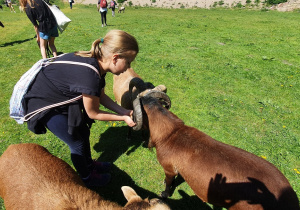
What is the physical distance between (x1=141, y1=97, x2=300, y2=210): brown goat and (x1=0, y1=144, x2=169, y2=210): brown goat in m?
1.00

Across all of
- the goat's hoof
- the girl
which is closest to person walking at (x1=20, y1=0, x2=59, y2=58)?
the girl

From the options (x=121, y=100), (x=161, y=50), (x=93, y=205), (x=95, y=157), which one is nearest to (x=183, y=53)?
(x=161, y=50)

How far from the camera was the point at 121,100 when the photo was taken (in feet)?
17.0

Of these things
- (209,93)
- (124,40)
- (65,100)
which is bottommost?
(209,93)

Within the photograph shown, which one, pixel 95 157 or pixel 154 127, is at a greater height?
pixel 154 127

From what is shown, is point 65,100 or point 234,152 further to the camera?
point 234,152

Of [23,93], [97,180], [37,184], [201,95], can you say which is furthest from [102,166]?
[201,95]

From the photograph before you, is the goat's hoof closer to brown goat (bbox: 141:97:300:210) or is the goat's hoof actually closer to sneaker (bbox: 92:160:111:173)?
brown goat (bbox: 141:97:300:210)

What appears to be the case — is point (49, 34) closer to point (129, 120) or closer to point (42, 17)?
point (42, 17)

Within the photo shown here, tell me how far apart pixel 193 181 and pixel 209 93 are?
4.49 meters

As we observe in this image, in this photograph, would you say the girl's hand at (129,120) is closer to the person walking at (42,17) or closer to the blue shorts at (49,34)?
the person walking at (42,17)

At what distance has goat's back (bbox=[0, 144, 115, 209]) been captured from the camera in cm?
216

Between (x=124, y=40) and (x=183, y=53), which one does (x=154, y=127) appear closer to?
(x=124, y=40)

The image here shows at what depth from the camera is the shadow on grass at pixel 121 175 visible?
3.71 meters
